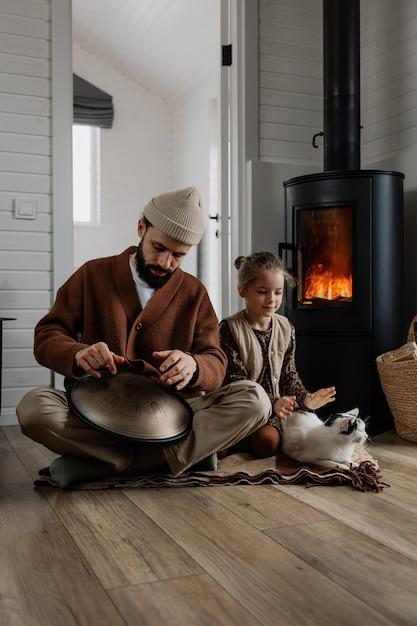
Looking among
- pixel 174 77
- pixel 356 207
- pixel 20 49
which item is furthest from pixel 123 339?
pixel 174 77

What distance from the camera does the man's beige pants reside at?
189cm

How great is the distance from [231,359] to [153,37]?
3.93 metres

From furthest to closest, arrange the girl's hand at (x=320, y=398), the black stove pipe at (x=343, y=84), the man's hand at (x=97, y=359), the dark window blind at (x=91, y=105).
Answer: the dark window blind at (x=91, y=105) < the black stove pipe at (x=343, y=84) < the girl's hand at (x=320, y=398) < the man's hand at (x=97, y=359)

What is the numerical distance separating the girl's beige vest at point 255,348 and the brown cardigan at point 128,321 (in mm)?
301

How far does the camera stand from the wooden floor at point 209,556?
1.09 meters

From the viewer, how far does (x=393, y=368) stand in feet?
8.63

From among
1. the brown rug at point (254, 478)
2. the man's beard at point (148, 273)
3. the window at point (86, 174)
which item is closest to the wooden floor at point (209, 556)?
the brown rug at point (254, 478)

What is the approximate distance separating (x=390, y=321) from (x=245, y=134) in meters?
1.32

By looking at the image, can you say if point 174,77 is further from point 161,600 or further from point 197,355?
point 161,600

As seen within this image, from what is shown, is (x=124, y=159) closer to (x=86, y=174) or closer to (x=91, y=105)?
(x=86, y=174)

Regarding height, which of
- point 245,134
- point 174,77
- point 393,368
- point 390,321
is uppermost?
point 174,77

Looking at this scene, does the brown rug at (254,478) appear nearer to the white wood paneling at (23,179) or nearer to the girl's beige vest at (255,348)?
the girl's beige vest at (255,348)

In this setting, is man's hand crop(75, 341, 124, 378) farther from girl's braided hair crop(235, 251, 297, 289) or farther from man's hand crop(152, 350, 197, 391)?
girl's braided hair crop(235, 251, 297, 289)

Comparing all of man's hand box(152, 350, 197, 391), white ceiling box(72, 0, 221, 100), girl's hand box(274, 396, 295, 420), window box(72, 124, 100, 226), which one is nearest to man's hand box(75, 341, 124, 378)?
man's hand box(152, 350, 197, 391)
